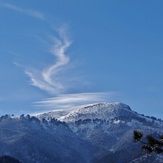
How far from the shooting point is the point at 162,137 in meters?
63.3

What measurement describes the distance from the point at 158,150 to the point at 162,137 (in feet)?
9.10

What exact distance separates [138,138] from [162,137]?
13.4 feet

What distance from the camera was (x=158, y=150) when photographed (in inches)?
2402

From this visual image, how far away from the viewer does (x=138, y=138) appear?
60875 millimetres

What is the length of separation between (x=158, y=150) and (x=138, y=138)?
2.86 m
